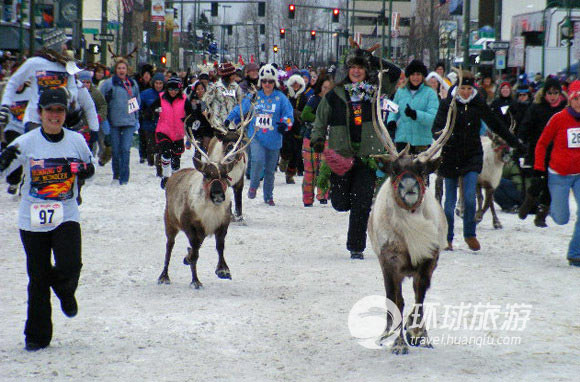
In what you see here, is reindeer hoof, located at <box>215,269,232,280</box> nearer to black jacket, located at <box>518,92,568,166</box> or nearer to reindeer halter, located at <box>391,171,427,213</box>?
reindeer halter, located at <box>391,171,427,213</box>

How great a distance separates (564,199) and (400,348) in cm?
440

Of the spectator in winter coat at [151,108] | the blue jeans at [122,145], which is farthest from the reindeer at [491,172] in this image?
the spectator in winter coat at [151,108]

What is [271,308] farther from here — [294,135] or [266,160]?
[294,135]

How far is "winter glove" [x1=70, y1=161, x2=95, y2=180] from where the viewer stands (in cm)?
635

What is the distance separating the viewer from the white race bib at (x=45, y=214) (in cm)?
623

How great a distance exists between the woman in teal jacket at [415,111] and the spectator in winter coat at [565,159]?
1731 millimetres

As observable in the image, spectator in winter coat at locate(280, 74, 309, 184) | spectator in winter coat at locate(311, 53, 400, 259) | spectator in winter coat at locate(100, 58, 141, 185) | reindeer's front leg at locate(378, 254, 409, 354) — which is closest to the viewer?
reindeer's front leg at locate(378, 254, 409, 354)

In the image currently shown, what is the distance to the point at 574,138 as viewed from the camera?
966cm

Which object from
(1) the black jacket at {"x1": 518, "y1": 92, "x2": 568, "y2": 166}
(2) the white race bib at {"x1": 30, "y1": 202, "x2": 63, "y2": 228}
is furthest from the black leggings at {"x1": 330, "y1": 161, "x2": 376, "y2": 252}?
(2) the white race bib at {"x1": 30, "y1": 202, "x2": 63, "y2": 228}

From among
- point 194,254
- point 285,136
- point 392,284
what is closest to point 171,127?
point 285,136

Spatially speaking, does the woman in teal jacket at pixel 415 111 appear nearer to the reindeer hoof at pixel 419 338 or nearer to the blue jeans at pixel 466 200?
the blue jeans at pixel 466 200

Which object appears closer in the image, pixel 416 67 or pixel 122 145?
pixel 416 67

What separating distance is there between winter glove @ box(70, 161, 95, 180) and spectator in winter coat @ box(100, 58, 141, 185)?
421 inches

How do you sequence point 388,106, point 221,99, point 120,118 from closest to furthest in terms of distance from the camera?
point 388,106 < point 221,99 < point 120,118
